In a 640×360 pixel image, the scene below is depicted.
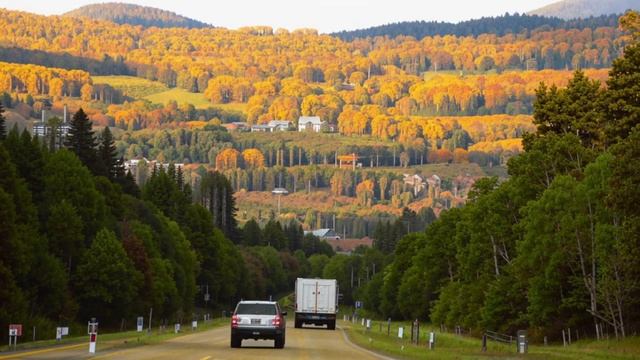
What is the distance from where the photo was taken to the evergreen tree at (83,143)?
151125mm

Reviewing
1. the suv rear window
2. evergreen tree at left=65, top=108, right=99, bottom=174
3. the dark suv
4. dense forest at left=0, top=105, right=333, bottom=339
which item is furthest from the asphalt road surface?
evergreen tree at left=65, top=108, right=99, bottom=174

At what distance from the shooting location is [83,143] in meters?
152

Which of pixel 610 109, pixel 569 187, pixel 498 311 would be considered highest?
pixel 610 109

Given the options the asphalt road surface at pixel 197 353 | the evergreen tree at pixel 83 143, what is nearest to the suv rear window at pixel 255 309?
the asphalt road surface at pixel 197 353

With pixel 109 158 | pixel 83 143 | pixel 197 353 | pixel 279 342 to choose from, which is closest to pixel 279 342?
pixel 279 342

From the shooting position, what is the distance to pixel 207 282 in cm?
17688

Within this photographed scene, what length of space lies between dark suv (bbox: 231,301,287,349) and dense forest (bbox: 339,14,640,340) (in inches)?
750

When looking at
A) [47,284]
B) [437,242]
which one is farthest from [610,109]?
[437,242]

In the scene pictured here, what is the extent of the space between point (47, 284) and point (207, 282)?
3155 inches

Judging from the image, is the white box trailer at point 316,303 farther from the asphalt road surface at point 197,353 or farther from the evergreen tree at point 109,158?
the evergreen tree at point 109,158

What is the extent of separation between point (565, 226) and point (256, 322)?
32.5m

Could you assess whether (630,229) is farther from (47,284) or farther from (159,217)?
(159,217)

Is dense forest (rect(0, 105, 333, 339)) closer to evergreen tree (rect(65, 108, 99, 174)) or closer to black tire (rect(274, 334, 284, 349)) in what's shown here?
evergreen tree (rect(65, 108, 99, 174))

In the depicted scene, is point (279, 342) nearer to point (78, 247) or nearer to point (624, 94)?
point (624, 94)
